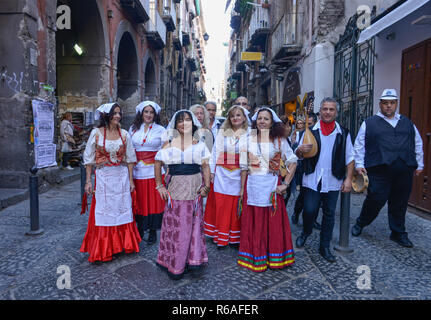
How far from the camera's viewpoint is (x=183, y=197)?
320cm

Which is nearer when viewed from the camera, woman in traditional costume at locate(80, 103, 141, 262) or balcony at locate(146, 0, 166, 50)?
woman in traditional costume at locate(80, 103, 141, 262)

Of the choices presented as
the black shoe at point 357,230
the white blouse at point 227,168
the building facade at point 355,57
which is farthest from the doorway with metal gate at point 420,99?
the white blouse at point 227,168

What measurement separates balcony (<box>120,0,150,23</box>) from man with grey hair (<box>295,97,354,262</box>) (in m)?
9.60

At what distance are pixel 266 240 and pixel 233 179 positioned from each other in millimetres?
890

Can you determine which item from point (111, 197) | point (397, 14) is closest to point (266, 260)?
point (111, 197)

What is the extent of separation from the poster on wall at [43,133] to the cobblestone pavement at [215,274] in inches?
98.4

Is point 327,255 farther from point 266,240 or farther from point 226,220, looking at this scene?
point 226,220

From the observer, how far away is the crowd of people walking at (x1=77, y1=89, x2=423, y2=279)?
327 centimetres

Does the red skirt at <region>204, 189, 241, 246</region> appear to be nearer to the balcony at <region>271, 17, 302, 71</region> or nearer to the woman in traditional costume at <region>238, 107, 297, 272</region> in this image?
the woman in traditional costume at <region>238, 107, 297, 272</region>

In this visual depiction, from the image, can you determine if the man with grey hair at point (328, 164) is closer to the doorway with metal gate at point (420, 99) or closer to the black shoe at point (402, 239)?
the black shoe at point (402, 239)

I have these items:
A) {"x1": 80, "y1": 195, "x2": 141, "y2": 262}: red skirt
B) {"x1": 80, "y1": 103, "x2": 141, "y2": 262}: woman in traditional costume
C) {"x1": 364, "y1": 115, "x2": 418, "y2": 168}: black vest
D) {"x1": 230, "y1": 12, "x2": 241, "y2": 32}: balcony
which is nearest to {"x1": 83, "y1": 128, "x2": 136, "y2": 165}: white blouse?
{"x1": 80, "y1": 103, "x2": 141, "y2": 262}: woman in traditional costume

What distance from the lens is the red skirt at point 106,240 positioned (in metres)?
3.53

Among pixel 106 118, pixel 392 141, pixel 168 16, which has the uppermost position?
pixel 168 16

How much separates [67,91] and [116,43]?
7.23ft
